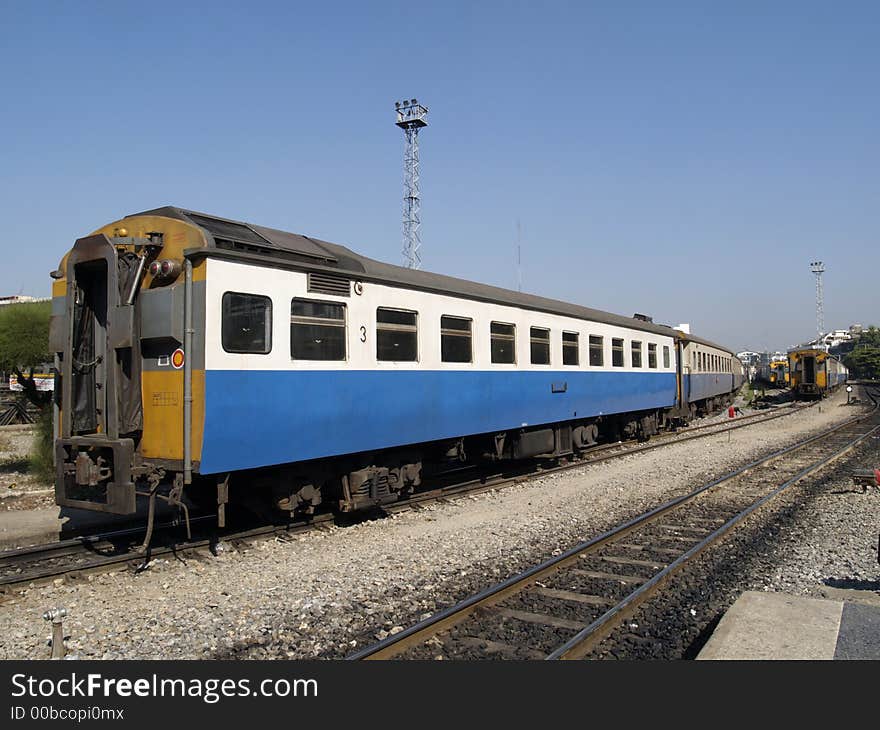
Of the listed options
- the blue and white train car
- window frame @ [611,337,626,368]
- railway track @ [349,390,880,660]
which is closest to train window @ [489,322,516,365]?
railway track @ [349,390,880,660]

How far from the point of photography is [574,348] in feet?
47.3

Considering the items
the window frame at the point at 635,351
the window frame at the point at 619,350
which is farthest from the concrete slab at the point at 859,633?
the window frame at the point at 635,351

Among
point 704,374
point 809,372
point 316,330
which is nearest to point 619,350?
point 316,330

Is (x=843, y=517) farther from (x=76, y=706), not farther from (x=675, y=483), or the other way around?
(x=76, y=706)

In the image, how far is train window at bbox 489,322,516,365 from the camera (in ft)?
37.6

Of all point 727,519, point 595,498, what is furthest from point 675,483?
point 727,519

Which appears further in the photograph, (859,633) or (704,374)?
(704,374)

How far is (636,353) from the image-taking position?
709 inches

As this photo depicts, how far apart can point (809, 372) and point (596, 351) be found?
33606 mm

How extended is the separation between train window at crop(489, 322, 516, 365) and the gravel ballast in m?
2.42

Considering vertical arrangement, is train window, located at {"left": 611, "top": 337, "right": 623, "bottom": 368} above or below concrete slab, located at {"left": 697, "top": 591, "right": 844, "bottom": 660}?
above

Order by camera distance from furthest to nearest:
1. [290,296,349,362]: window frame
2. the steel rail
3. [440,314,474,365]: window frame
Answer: [440,314,474,365]: window frame → [290,296,349,362]: window frame → the steel rail

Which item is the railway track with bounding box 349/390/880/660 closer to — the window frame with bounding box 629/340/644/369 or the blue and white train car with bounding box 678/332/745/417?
the window frame with bounding box 629/340/644/369

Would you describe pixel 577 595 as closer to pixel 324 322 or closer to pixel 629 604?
pixel 629 604
